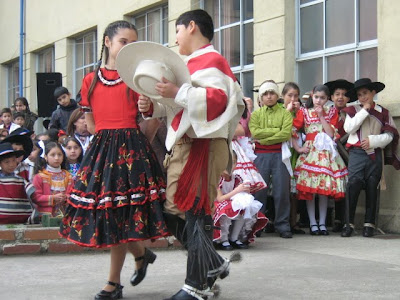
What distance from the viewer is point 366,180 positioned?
8.17 metres

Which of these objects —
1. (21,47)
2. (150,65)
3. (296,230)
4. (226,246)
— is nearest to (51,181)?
(226,246)

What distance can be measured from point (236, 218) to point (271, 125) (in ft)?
4.89

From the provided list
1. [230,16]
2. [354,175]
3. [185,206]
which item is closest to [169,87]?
[185,206]

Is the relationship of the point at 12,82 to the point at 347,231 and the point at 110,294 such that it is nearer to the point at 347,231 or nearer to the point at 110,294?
the point at 347,231

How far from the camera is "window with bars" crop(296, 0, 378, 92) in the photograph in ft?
29.9

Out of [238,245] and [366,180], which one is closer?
[238,245]

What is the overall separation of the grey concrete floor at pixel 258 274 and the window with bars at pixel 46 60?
12.2 metres

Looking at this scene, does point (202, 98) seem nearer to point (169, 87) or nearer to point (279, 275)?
point (169, 87)

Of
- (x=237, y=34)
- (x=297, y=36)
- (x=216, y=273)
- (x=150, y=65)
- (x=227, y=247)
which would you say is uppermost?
(x=237, y=34)

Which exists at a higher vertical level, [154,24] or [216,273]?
[154,24]

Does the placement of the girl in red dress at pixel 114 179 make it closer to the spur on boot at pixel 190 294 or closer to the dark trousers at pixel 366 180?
the spur on boot at pixel 190 294

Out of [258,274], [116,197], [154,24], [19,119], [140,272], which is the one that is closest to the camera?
[116,197]

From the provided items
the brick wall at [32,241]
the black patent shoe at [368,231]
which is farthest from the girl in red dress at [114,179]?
the black patent shoe at [368,231]

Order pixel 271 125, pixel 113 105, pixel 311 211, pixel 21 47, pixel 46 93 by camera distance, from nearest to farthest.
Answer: pixel 113 105 → pixel 271 125 → pixel 311 211 → pixel 46 93 → pixel 21 47
